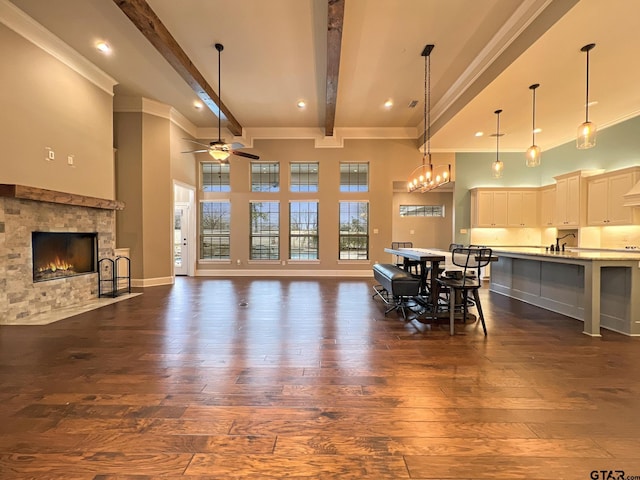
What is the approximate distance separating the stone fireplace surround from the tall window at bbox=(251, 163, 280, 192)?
3809 mm

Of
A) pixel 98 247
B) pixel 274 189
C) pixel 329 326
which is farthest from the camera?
pixel 274 189

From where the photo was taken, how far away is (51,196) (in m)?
4.05

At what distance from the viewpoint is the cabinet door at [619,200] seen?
17.0 feet

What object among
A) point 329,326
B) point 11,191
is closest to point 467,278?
point 329,326

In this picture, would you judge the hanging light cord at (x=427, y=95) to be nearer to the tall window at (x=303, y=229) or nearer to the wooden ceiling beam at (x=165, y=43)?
the tall window at (x=303, y=229)

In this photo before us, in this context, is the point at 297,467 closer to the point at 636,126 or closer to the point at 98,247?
the point at 98,247

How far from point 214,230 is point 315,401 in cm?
699

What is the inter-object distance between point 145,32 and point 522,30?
4.73m

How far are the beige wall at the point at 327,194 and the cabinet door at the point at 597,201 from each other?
365cm

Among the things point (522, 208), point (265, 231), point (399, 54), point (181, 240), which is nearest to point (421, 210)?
point (522, 208)

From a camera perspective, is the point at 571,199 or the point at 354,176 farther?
the point at 354,176

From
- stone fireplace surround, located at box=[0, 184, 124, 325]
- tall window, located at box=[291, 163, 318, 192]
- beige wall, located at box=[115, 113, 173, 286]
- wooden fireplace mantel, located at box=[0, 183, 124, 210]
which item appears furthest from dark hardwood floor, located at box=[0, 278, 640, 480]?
tall window, located at box=[291, 163, 318, 192]

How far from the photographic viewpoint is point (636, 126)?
17.5 ft

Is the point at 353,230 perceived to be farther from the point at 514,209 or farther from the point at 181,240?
the point at 181,240
